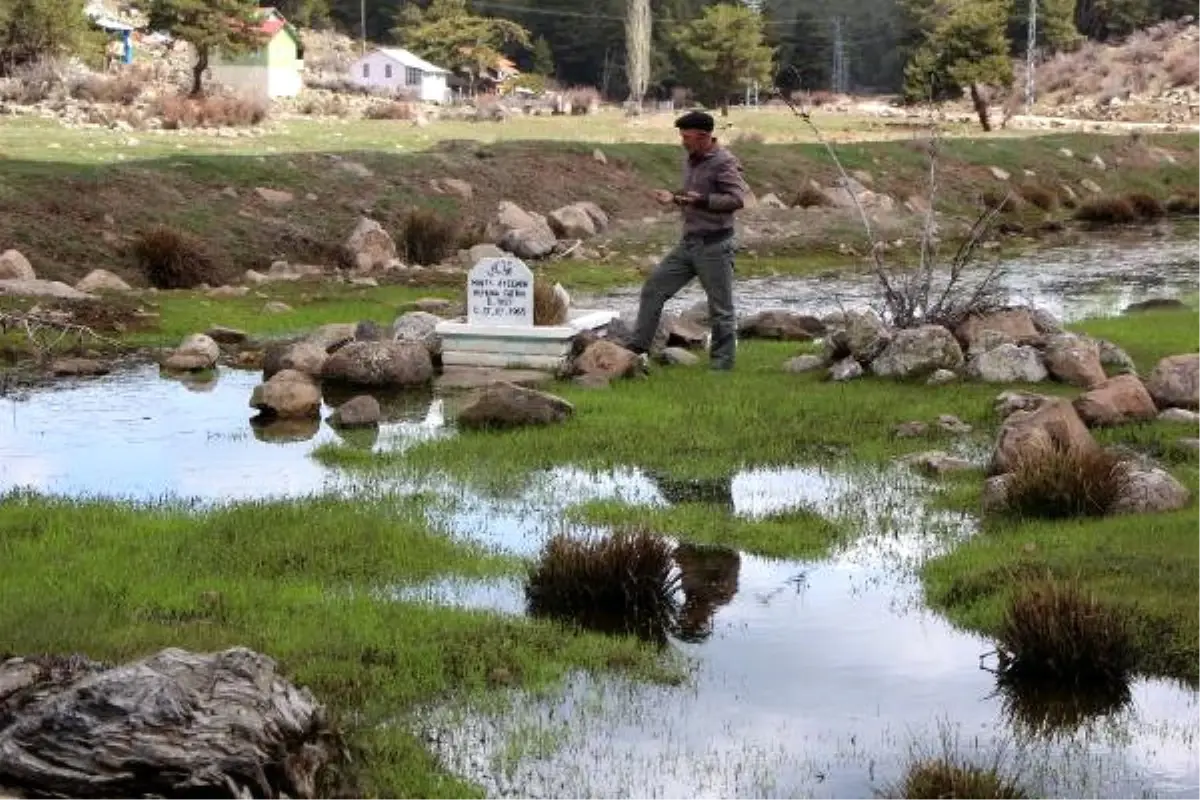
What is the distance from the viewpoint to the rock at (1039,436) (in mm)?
10969

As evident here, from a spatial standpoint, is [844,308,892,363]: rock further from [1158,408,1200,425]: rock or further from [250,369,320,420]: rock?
[250,369,320,420]: rock

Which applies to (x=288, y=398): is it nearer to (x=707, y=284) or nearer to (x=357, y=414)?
(x=357, y=414)

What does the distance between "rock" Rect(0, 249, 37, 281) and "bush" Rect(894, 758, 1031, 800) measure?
17.6m

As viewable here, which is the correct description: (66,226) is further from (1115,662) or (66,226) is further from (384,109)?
(384,109)

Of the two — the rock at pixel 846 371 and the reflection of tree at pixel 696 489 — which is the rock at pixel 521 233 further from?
the reflection of tree at pixel 696 489

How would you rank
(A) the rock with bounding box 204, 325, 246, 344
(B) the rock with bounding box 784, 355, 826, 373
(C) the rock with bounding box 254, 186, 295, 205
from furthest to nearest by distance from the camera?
1. (C) the rock with bounding box 254, 186, 295, 205
2. (A) the rock with bounding box 204, 325, 246, 344
3. (B) the rock with bounding box 784, 355, 826, 373

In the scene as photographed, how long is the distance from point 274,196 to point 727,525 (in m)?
20.3

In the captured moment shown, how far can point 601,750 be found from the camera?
272 inches

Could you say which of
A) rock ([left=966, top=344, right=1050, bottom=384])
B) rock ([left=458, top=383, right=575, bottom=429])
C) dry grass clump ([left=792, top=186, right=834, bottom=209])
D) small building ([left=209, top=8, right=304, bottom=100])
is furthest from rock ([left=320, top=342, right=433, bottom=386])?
small building ([left=209, top=8, right=304, bottom=100])

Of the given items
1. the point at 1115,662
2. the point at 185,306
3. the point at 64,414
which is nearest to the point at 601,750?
the point at 1115,662

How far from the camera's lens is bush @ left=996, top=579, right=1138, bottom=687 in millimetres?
7820

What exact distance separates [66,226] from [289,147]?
1437 cm

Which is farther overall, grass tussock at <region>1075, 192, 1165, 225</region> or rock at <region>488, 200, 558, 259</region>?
grass tussock at <region>1075, 192, 1165, 225</region>

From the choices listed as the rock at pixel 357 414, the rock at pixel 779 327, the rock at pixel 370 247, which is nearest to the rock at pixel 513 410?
the rock at pixel 357 414
